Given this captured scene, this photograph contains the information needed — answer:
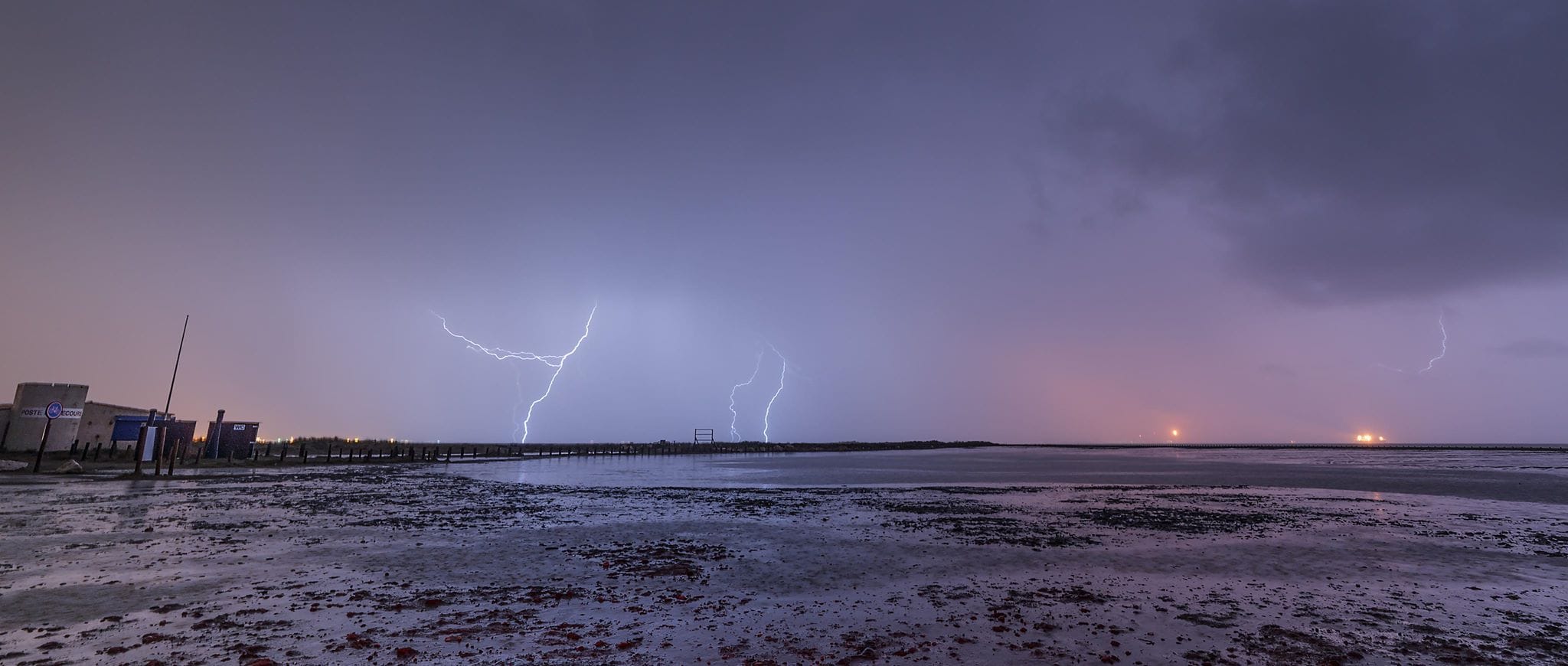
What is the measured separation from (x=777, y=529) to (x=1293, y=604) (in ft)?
43.4

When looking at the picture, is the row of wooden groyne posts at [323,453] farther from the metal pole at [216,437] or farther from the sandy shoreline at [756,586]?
the sandy shoreline at [756,586]

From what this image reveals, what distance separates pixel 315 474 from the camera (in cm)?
4444

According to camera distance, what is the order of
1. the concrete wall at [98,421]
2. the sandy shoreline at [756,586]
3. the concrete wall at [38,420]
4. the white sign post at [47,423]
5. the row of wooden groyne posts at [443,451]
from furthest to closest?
the row of wooden groyne posts at [443,451]
the concrete wall at [98,421]
the concrete wall at [38,420]
the white sign post at [47,423]
the sandy shoreline at [756,586]

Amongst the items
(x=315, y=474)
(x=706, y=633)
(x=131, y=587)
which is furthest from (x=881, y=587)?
(x=315, y=474)

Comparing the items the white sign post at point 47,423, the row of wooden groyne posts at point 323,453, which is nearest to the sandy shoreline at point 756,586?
the white sign post at point 47,423

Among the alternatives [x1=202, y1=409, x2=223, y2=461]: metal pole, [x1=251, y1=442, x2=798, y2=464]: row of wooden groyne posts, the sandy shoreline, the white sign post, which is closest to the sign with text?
the white sign post

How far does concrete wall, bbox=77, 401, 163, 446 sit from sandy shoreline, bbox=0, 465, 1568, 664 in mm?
32972

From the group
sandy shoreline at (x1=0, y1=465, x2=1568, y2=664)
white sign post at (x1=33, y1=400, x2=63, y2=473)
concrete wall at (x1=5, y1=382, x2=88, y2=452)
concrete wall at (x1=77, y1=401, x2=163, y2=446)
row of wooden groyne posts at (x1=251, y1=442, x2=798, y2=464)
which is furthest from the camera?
row of wooden groyne posts at (x1=251, y1=442, x2=798, y2=464)

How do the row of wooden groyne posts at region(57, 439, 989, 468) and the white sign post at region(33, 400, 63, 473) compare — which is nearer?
the white sign post at region(33, 400, 63, 473)

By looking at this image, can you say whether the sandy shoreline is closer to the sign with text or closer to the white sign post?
the white sign post

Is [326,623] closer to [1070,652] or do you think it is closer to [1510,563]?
[1070,652]

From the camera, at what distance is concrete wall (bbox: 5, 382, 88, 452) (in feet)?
152

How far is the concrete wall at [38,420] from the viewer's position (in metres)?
46.2

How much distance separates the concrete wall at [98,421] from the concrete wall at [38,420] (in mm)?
1131
